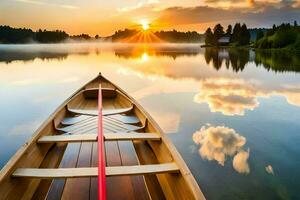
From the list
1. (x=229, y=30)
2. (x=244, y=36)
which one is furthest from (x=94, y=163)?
(x=229, y=30)

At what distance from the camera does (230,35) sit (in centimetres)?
10675

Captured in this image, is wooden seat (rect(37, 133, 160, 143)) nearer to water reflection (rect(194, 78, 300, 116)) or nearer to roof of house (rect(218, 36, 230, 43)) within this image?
water reflection (rect(194, 78, 300, 116))

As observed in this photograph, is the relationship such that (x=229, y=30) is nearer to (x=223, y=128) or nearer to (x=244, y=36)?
(x=244, y=36)

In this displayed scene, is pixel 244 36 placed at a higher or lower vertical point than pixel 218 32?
lower

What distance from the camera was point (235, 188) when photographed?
20.2 feet

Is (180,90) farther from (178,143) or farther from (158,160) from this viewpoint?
(158,160)

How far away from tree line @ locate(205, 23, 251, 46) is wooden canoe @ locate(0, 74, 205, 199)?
3559 inches

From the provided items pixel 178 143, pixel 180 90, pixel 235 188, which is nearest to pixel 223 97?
pixel 180 90

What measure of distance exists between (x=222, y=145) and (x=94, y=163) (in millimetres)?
4263

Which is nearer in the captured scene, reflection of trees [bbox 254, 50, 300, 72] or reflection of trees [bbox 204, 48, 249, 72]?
reflection of trees [bbox 254, 50, 300, 72]

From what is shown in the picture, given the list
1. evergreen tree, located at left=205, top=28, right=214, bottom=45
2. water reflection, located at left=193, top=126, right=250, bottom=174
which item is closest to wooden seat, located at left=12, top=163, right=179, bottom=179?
water reflection, located at left=193, top=126, right=250, bottom=174

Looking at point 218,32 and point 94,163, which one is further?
point 218,32

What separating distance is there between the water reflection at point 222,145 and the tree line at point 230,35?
87.8 metres

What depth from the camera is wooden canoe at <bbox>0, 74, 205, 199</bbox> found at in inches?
160
